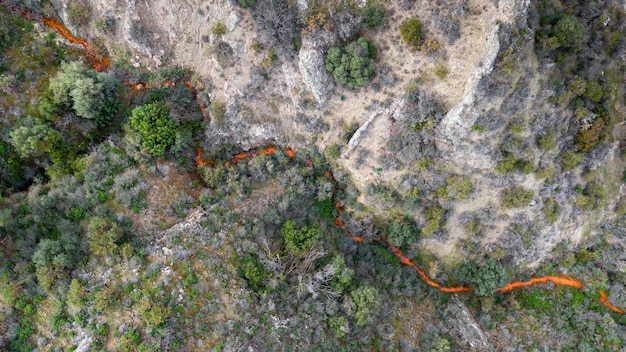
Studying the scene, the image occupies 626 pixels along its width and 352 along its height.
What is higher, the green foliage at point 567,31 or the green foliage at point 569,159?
the green foliage at point 567,31

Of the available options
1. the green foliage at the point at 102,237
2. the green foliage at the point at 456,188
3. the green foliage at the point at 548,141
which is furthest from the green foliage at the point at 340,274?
the green foliage at the point at 548,141

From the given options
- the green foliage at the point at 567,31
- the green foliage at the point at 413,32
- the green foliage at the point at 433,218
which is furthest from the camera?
the green foliage at the point at 433,218

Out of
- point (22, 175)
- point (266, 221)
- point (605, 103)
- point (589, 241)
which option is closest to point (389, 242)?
point (266, 221)

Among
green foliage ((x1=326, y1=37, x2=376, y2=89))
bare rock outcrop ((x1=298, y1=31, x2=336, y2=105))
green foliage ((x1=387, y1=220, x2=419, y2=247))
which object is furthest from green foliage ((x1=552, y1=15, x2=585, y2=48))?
green foliage ((x1=387, y1=220, x2=419, y2=247))

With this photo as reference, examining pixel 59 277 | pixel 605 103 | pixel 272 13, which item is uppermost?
pixel 272 13

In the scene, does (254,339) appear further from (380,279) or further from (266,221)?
(380,279)

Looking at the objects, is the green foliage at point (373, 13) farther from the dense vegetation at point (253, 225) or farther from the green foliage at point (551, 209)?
the green foliage at point (551, 209)

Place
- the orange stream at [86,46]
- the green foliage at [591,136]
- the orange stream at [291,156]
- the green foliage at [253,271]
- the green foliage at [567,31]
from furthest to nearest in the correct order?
the orange stream at [291,156] < the orange stream at [86,46] < the green foliage at [591,136] < the green foliage at [253,271] < the green foliage at [567,31]
